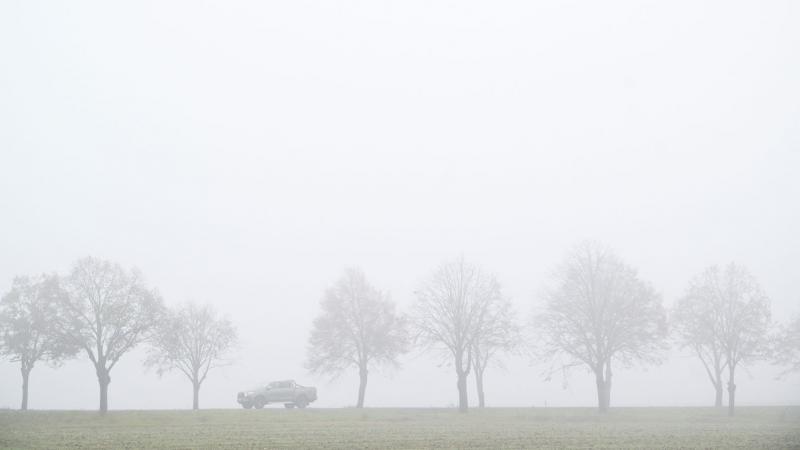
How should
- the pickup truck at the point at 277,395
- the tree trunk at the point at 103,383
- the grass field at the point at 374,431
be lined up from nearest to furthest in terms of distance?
the grass field at the point at 374,431, the tree trunk at the point at 103,383, the pickup truck at the point at 277,395

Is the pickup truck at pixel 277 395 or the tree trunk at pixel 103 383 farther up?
the tree trunk at pixel 103 383

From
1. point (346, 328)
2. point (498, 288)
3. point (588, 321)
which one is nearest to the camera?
point (588, 321)

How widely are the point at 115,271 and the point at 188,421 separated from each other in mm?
15640

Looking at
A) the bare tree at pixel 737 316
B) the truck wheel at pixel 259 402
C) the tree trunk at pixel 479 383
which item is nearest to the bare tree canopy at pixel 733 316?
the bare tree at pixel 737 316

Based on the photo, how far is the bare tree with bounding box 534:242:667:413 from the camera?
5809cm

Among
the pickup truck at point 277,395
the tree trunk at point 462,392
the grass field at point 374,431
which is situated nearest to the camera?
the grass field at point 374,431

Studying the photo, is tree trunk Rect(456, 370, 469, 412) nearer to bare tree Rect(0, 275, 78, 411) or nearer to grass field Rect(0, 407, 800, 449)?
grass field Rect(0, 407, 800, 449)

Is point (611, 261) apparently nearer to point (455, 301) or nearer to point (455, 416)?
point (455, 301)

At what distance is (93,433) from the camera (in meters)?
36.4

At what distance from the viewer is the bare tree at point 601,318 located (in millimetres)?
58094

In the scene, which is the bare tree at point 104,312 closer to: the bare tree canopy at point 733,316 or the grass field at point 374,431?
the grass field at point 374,431

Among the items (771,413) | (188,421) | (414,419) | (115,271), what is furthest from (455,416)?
(115,271)

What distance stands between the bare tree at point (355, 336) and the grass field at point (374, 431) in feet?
42.9

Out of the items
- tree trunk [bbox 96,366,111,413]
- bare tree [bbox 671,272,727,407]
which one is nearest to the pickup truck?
tree trunk [bbox 96,366,111,413]
